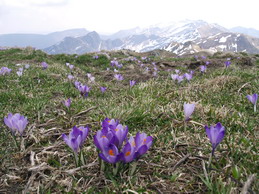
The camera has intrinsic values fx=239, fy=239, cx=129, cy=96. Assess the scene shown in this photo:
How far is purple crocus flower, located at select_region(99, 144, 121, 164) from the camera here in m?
1.86

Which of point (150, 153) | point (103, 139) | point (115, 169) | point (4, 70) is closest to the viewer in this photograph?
point (103, 139)

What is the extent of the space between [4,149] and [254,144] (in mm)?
2925

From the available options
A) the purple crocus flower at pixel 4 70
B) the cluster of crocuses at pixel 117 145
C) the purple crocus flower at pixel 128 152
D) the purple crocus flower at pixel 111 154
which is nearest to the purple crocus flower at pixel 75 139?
the cluster of crocuses at pixel 117 145

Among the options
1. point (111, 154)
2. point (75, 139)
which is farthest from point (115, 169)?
point (75, 139)

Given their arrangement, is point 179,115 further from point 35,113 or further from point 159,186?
point 35,113

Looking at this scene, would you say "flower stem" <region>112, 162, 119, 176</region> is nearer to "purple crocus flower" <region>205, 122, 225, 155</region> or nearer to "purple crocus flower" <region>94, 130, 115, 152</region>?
"purple crocus flower" <region>94, 130, 115, 152</region>

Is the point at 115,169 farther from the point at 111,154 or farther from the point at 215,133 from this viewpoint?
the point at 215,133

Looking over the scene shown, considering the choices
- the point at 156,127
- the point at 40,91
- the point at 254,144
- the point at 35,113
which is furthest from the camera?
the point at 40,91

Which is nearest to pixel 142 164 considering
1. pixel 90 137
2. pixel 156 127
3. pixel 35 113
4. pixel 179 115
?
pixel 90 137

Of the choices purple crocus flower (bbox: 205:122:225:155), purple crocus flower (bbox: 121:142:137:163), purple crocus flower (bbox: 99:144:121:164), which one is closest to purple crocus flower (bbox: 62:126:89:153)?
purple crocus flower (bbox: 99:144:121:164)

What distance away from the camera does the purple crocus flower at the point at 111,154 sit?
6.11ft

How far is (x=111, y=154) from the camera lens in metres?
1.94

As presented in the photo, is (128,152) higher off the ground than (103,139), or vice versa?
(103,139)

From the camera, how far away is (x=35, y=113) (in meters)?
4.14
